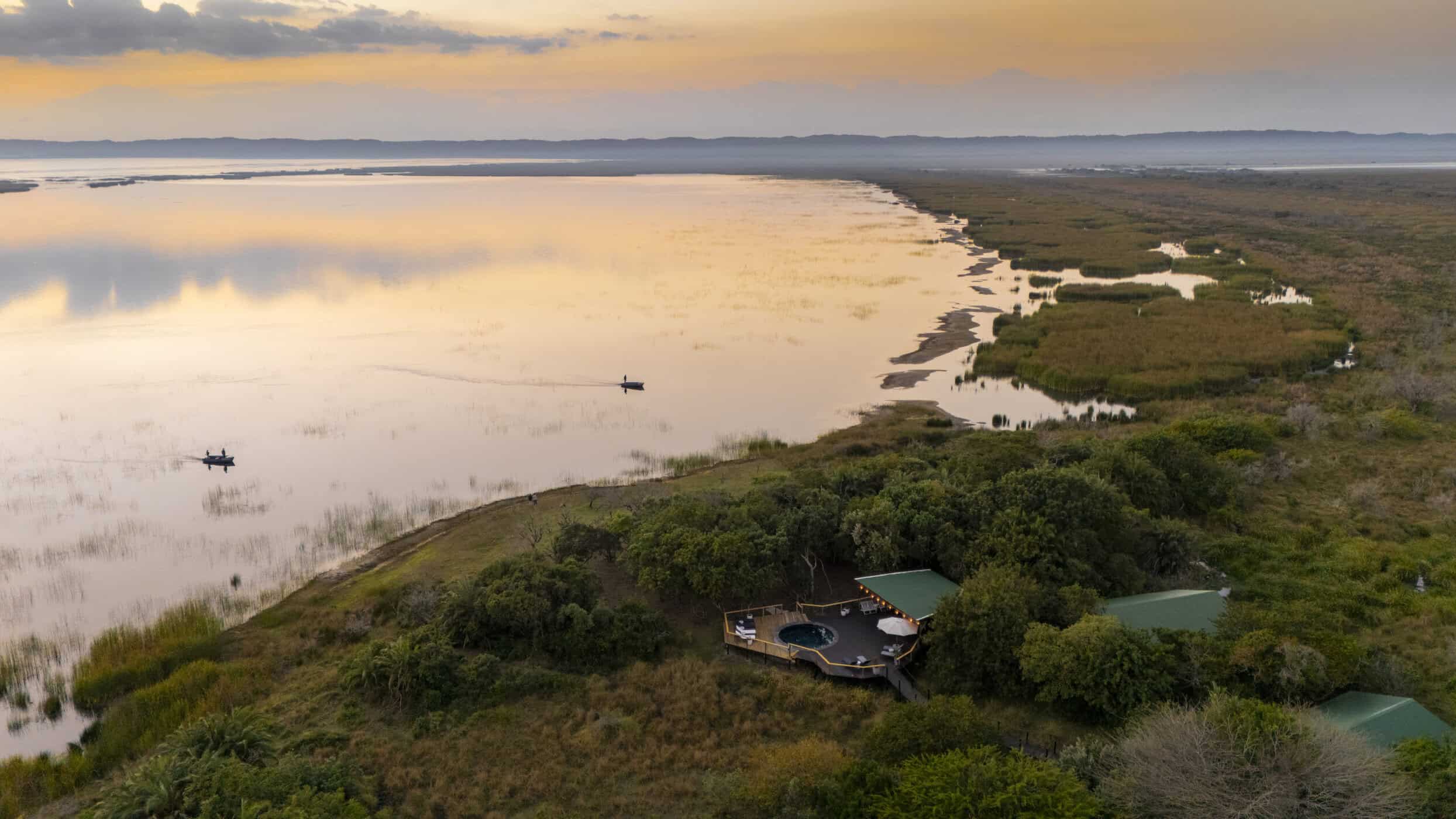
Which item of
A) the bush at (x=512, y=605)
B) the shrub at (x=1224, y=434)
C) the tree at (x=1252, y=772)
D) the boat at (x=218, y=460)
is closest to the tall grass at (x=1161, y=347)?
the shrub at (x=1224, y=434)

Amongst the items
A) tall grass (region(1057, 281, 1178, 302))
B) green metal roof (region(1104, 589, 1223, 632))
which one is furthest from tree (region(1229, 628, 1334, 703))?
tall grass (region(1057, 281, 1178, 302))

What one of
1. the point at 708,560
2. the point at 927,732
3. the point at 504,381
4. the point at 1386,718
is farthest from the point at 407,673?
the point at 504,381

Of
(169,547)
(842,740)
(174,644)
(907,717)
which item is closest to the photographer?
(907,717)

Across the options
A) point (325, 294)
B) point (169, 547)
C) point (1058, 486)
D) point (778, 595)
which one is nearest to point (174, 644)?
point (169, 547)

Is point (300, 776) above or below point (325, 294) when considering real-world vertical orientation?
below

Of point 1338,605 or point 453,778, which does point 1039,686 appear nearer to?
point 1338,605

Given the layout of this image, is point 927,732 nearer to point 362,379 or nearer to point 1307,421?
point 1307,421

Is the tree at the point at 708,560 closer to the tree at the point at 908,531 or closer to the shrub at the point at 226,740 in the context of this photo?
the tree at the point at 908,531
